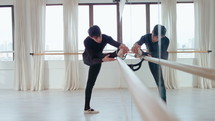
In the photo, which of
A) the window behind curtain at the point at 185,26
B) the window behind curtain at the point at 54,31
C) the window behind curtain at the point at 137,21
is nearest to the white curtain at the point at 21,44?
the window behind curtain at the point at 54,31

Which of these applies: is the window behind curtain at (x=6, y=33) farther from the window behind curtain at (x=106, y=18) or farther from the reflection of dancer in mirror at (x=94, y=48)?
the reflection of dancer in mirror at (x=94, y=48)

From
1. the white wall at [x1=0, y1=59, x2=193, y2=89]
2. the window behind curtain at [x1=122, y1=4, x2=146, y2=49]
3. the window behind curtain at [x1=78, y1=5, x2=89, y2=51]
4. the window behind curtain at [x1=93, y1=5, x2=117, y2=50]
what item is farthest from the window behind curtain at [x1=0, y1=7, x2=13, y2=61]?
the window behind curtain at [x1=122, y1=4, x2=146, y2=49]

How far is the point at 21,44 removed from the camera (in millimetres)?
6180

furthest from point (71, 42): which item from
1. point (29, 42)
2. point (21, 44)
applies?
point (21, 44)

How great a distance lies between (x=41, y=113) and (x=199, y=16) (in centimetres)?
339

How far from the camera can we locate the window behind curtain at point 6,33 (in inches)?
256

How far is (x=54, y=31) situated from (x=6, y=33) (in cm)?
132

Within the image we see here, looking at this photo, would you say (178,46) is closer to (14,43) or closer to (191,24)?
(191,24)

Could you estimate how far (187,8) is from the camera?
501 mm

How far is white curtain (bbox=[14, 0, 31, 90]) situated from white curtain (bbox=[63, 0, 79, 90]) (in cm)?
103

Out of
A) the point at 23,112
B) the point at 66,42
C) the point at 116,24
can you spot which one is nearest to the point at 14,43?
the point at 66,42

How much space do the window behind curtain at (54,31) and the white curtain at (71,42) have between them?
0.35 meters

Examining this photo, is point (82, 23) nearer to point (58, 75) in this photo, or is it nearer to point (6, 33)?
point (58, 75)

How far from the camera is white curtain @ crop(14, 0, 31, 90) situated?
6172mm
